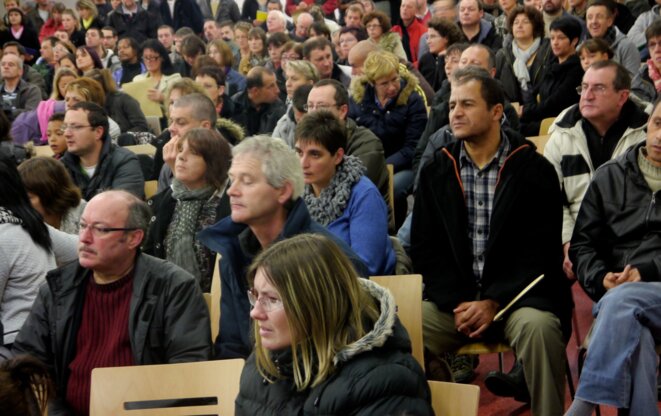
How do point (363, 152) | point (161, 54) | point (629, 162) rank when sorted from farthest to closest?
point (161, 54) < point (363, 152) < point (629, 162)

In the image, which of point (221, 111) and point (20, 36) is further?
point (20, 36)

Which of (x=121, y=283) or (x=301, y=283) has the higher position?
(x=301, y=283)

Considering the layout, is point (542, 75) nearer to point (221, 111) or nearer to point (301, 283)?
point (221, 111)

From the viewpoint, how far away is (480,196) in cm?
361

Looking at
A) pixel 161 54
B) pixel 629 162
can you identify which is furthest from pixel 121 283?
pixel 161 54

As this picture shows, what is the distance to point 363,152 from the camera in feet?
15.2

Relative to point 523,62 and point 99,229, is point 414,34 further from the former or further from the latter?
point 99,229

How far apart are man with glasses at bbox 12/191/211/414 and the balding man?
17.8 feet

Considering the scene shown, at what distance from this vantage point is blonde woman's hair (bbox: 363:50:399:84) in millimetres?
5598

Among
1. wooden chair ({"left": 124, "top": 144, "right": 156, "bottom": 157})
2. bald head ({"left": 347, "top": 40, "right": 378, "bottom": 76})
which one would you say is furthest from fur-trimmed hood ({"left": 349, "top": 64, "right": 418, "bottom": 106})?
wooden chair ({"left": 124, "top": 144, "right": 156, "bottom": 157})

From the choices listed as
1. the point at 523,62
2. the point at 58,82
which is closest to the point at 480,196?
the point at 523,62

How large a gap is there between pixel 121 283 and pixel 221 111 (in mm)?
3728

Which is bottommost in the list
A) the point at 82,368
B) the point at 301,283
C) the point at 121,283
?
the point at 82,368

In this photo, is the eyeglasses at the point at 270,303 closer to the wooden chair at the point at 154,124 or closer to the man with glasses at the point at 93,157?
the man with glasses at the point at 93,157
